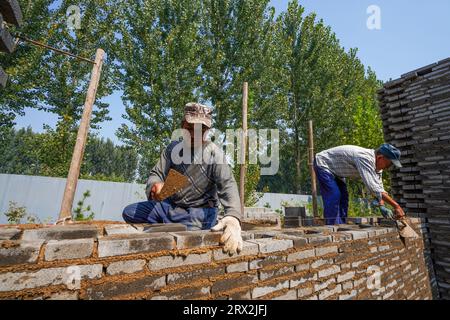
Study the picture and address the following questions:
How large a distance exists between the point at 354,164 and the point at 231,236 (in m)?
2.91

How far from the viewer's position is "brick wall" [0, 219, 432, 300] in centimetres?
114

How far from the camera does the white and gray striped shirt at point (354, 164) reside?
11.3 ft

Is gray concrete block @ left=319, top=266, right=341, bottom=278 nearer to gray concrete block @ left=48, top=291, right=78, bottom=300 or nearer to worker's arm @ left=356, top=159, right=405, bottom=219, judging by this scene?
worker's arm @ left=356, top=159, right=405, bottom=219

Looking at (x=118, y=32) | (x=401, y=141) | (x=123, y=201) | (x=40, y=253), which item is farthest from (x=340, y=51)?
(x=40, y=253)

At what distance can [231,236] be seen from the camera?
5.67 ft

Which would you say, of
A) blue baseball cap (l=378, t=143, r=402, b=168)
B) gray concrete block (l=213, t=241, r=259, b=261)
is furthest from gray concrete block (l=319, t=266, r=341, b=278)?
blue baseball cap (l=378, t=143, r=402, b=168)

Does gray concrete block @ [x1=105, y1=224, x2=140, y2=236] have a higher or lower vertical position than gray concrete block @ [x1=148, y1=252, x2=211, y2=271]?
higher

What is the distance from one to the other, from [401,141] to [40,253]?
6.03m

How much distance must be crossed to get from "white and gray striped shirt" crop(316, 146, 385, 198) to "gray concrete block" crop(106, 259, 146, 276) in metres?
3.22

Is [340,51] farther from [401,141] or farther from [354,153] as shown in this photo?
[354,153]

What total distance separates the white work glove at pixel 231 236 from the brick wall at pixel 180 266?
0.06 m

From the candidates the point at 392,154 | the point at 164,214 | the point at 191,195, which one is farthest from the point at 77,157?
the point at 392,154

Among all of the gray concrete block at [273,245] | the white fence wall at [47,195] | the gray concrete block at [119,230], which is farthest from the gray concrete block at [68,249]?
the white fence wall at [47,195]

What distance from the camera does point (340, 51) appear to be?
21.5 m
